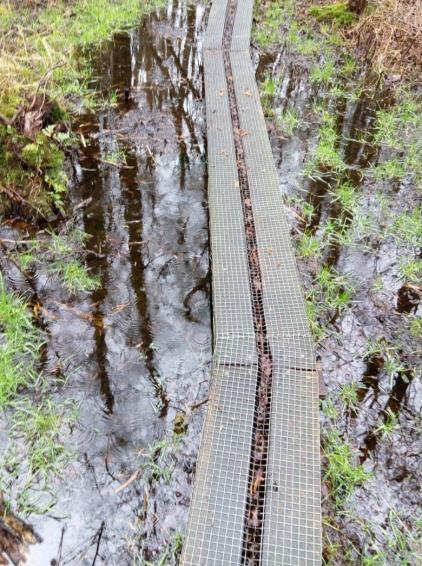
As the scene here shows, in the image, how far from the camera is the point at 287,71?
19.1ft

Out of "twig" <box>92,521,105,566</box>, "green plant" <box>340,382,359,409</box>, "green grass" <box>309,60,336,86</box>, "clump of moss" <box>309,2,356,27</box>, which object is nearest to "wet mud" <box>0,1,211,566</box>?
"twig" <box>92,521,105,566</box>

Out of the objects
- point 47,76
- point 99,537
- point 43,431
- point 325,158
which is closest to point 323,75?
point 325,158

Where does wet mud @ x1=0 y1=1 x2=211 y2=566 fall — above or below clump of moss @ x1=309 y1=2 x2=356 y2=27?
below

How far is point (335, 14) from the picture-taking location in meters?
6.86

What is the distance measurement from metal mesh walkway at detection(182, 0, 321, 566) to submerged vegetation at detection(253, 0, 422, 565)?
20cm

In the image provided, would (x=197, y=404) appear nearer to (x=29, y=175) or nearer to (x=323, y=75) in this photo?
(x=29, y=175)

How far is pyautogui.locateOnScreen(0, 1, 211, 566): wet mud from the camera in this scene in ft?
7.12

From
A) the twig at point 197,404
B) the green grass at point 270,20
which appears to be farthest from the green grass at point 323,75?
the twig at point 197,404

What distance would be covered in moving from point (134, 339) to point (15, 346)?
73cm

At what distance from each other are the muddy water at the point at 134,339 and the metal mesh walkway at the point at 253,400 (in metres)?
0.18

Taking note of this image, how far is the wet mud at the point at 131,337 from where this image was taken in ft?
7.12

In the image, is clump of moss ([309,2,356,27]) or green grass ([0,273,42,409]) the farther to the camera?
clump of moss ([309,2,356,27])

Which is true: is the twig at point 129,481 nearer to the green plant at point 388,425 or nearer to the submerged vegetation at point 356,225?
the submerged vegetation at point 356,225

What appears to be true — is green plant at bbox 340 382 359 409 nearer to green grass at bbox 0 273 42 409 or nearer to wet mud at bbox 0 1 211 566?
wet mud at bbox 0 1 211 566
